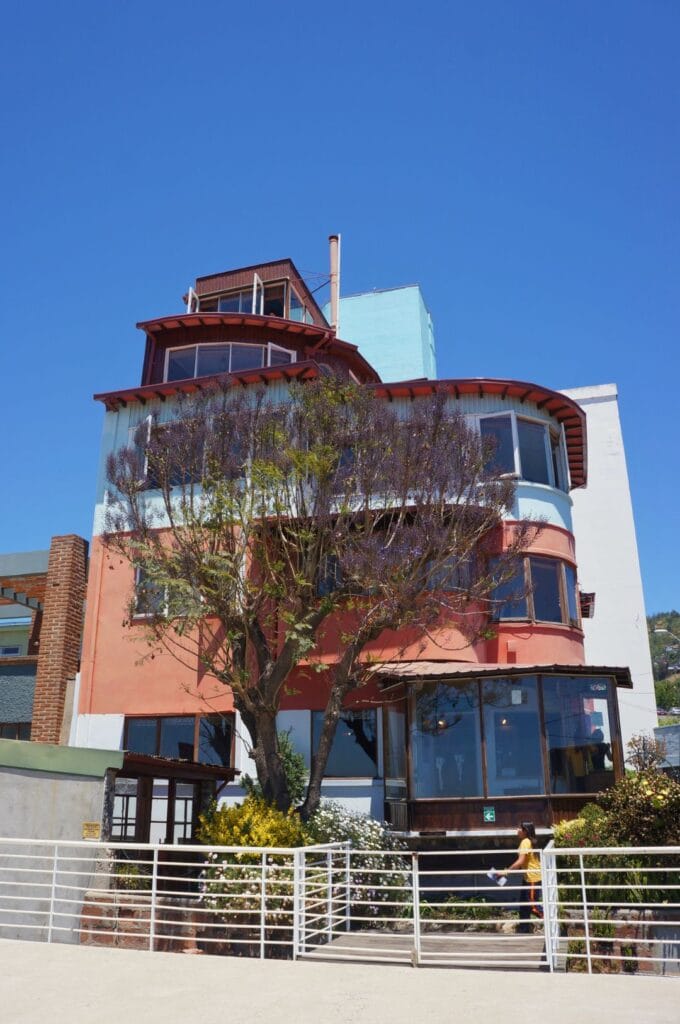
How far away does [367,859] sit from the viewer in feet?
52.9

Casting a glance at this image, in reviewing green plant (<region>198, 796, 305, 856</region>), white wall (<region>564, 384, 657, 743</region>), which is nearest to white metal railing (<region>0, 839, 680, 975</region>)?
green plant (<region>198, 796, 305, 856</region>)

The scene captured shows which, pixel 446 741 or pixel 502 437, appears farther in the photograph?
pixel 502 437

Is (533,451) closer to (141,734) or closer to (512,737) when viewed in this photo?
(512,737)

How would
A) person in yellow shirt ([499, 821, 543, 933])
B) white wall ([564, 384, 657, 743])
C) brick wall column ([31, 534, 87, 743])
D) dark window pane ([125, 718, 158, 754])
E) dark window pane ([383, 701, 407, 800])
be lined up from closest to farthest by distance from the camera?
person in yellow shirt ([499, 821, 543, 933])
dark window pane ([383, 701, 407, 800])
dark window pane ([125, 718, 158, 754])
brick wall column ([31, 534, 87, 743])
white wall ([564, 384, 657, 743])

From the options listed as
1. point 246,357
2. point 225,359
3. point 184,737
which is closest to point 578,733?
point 184,737

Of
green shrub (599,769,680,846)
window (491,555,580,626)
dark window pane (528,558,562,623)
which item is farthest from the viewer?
dark window pane (528,558,562,623)

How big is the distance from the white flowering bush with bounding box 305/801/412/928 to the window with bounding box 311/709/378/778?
1915mm

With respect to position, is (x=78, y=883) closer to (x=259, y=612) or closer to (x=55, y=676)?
(x=259, y=612)

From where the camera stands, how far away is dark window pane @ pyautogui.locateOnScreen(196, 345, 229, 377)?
24.5 meters

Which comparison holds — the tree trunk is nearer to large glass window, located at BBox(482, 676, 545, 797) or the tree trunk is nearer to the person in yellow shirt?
the person in yellow shirt

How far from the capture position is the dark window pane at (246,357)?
24.5 m

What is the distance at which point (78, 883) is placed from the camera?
46.6ft

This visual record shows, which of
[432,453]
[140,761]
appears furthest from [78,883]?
[432,453]

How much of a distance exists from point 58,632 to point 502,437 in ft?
37.5
